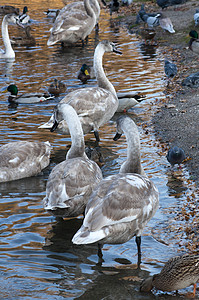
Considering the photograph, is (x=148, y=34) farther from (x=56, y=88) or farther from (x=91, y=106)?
(x=91, y=106)

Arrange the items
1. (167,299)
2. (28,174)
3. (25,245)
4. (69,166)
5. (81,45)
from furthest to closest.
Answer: (81,45) < (28,174) < (69,166) < (25,245) < (167,299)

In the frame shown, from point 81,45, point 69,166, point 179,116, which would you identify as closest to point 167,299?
point 69,166

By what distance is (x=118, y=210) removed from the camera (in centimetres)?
623

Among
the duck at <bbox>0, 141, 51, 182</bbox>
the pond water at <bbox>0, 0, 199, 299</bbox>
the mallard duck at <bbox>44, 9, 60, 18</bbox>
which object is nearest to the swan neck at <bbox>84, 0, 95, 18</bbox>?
the mallard duck at <bbox>44, 9, 60, 18</bbox>

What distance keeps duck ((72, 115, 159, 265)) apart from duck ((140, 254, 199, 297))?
0.78 metres

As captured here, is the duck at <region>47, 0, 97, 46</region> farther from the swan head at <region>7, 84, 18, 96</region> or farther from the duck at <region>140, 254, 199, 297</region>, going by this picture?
the duck at <region>140, 254, 199, 297</region>

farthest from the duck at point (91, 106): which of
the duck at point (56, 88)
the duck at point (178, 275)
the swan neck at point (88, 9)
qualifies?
the swan neck at point (88, 9)

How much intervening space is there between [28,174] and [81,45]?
1276 cm

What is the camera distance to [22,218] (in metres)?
7.92

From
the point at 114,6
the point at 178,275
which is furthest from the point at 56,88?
the point at 114,6

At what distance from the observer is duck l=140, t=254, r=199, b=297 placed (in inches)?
220

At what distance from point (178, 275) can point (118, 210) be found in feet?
Answer: 3.50

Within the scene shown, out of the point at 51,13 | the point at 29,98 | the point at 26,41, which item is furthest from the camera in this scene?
the point at 51,13

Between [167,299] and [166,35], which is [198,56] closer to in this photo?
[166,35]
